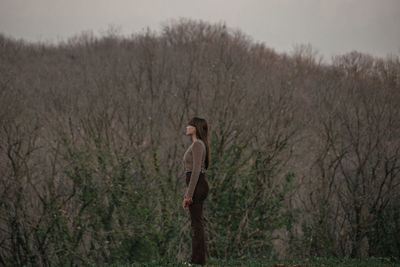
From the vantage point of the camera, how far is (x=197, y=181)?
21.2 feet

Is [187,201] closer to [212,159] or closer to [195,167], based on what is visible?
[195,167]

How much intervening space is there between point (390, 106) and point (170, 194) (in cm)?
787

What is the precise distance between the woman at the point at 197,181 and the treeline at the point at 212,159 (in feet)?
13.9

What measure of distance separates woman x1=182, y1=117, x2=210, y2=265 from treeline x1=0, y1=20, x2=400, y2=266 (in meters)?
4.23

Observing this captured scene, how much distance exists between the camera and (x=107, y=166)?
12.6m

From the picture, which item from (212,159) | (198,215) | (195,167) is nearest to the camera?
(195,167)

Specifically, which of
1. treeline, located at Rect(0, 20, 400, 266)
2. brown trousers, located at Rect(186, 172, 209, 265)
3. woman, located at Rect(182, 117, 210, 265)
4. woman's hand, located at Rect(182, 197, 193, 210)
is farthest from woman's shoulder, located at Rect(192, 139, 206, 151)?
treeline, located at Rect(0, 20, 400, 266)

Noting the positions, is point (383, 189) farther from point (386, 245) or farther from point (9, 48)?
point (9, 48)

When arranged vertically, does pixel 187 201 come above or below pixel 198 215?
above

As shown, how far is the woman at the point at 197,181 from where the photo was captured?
252 inches

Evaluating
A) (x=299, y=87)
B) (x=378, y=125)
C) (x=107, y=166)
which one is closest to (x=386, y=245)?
(x=378, y=125)

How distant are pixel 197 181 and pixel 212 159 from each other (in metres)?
6.03

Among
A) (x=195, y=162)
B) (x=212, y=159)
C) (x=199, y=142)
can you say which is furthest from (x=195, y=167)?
(x=212, y=159)

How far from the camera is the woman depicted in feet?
21.0
